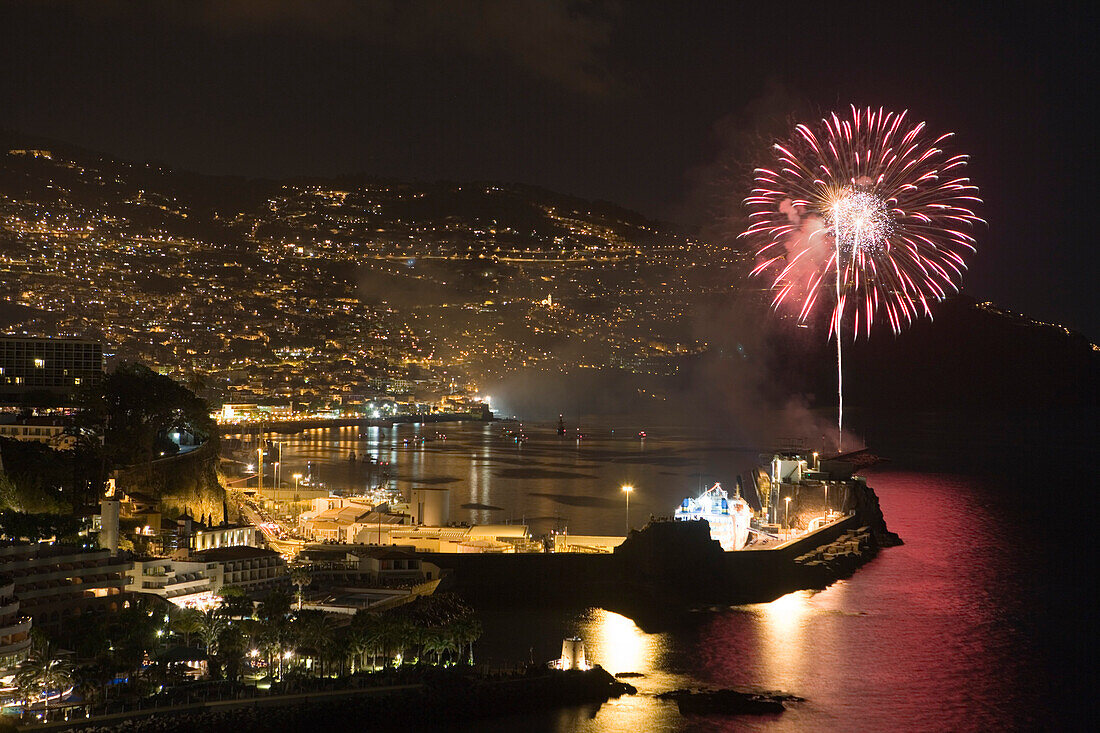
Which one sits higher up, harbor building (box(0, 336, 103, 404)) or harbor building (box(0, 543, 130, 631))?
harbor building (box(0, 336, 103, 404))

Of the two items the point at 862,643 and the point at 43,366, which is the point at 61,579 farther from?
the point at 43,366

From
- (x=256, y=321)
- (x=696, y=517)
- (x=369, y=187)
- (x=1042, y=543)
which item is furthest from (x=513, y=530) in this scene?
(x=369, y=187)

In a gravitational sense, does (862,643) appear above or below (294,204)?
below

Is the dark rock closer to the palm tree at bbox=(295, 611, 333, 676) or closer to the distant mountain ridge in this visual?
the palm tree at bbox=(295, 611, 333, 676)

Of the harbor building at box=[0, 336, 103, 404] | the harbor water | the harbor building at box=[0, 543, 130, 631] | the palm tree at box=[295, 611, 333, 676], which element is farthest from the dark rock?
the harbor building at box=[0, 336, 103, 404]

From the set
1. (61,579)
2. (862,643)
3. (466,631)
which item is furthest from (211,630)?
(862,643)

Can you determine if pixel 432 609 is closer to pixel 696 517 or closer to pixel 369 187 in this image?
pixel 696 517
